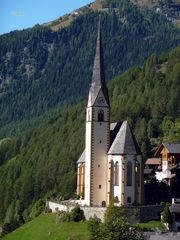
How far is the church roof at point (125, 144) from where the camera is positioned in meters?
111

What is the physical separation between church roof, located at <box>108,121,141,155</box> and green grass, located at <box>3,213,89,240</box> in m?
14.0

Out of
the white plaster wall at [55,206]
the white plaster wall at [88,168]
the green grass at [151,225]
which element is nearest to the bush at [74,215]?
the white plaster wall at [55,206]

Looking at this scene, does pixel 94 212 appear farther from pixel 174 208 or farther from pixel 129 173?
pixel 174 208

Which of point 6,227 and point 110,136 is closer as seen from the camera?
point 110,136

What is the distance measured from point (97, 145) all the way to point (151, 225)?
18847 mm

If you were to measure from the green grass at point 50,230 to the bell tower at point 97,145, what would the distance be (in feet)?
25.2

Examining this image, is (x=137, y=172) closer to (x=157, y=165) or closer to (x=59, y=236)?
(x=59, y=236)

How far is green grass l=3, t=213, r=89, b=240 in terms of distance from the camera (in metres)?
99.4

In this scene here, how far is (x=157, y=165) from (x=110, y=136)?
109 ft

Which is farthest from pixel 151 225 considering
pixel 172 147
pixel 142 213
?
pixel 172 147

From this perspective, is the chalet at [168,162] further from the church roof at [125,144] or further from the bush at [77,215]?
the bush at [77,215]

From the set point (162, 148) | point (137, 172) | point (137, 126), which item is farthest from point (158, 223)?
point (137, 126)

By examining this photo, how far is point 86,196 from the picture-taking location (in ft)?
376

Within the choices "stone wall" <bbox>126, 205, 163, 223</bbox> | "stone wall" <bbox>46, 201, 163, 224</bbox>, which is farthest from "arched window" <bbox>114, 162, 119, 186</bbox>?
"stone wall" <bbox>126, 205, 163, 223</bbox>
